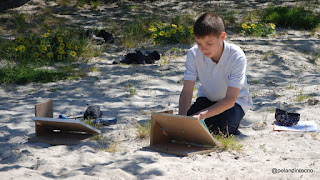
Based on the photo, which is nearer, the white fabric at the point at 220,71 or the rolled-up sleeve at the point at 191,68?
the white fabric at the point at 220,71

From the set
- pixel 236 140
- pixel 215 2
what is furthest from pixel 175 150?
pixel 215 2

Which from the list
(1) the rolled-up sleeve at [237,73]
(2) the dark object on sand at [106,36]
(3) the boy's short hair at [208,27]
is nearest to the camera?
(3) the boy's short hair at [208,27]

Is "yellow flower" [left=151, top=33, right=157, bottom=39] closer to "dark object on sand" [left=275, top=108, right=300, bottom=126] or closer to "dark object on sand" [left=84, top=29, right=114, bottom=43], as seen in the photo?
"dark object on sand" [left=84, top=29, right=114, bottom=43]

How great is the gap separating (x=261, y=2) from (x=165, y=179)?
32.3ft

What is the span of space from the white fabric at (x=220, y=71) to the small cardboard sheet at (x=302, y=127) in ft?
1.57

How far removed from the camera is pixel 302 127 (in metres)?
4.52

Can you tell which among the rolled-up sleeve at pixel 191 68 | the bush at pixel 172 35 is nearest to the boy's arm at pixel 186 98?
the rolled-up sleeve at pixel 191 68

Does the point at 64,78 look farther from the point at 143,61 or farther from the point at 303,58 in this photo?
the point at 303,58

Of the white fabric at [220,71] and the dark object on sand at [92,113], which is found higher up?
the white fabric at [220,71]

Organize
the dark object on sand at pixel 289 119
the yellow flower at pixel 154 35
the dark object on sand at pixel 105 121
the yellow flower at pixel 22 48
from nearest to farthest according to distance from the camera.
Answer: the dark object on sand at pixel 289 119
the dark object on sand at pixel 105 121
the yellow flower at pixel 22 48
the yellow flower at pixel 154 35

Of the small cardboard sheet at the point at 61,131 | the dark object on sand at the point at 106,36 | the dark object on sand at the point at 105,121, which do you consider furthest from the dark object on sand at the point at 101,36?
the small cardboard sheet at the point at 61,131

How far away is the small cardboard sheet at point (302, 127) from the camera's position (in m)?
4.43

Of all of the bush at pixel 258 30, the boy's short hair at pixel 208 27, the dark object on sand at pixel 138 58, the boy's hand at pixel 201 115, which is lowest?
the dark object on sand at pixel 138 58

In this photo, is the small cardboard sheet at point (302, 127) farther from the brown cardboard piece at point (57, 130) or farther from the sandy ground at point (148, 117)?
the brown cardboard piece at point (57, 130)
